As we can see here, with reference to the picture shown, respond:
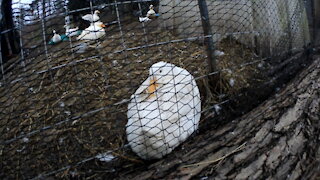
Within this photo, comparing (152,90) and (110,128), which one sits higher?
(152,90)

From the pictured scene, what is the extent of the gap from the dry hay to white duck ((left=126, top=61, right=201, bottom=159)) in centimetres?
9

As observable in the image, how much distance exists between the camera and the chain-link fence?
4.25 ft

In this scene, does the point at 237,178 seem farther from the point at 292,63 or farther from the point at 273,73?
the point at 292,63

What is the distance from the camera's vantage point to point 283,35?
2.15 meters

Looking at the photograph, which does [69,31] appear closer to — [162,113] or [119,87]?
[119,87]

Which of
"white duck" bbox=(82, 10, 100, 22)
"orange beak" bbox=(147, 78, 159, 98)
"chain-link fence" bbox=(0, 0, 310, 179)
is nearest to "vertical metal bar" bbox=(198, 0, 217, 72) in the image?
"chain-link fence" bbox=(0, 0, 310, 179)

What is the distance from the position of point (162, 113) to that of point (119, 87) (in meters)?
0.41

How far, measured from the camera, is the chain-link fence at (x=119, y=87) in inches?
50.9

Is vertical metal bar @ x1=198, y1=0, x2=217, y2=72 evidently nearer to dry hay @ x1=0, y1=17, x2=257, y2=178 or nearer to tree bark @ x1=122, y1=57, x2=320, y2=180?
dry hay @ x1=0, y1=17, x2=257, y2=178

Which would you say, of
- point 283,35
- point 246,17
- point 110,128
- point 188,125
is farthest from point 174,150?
point 283,35

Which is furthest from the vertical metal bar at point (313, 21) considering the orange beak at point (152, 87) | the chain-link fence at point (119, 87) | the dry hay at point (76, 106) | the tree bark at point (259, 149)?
the orange beak at point (152, 87)

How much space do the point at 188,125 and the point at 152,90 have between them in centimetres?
24

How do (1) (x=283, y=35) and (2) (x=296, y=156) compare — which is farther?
(1) (x=283, y=35)

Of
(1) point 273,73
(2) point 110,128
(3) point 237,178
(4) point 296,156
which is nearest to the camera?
(3) point 237,178
